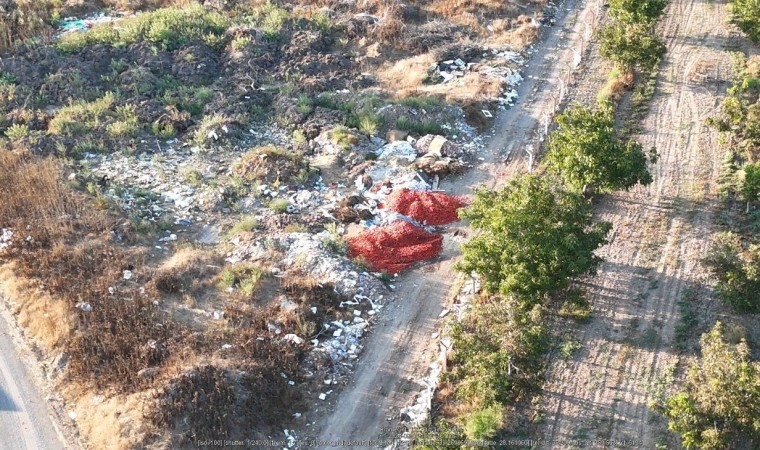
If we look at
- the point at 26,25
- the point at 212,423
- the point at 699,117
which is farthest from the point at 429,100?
the point at 26,25

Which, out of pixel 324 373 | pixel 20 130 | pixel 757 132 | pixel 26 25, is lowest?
pixel 324 373

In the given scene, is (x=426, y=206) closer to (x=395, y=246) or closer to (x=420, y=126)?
(x=395, y=246)

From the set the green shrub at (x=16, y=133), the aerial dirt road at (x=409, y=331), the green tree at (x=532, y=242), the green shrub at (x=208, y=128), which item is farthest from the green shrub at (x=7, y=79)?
the green tree at (x=532, y=242)

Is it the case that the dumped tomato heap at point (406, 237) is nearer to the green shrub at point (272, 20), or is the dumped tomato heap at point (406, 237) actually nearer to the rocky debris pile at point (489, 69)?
the rocky debris pile at point (489, 69)

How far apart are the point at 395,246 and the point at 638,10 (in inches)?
538

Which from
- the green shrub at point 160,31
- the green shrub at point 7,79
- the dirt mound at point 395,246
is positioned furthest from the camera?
the green shrub at point 160,31

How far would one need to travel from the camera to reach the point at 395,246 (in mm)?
17906

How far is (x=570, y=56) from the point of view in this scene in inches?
1055

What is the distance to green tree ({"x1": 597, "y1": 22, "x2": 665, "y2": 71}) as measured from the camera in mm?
23188

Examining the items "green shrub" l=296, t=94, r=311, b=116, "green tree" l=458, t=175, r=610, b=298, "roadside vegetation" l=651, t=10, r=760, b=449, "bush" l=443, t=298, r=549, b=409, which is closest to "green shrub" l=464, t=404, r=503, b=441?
"bush" l=443, t=298, r=549, b=409

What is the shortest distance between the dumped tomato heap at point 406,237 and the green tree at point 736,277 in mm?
6280

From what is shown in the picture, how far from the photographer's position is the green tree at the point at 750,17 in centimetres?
2491

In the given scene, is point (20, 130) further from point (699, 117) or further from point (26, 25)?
point (699, 117)

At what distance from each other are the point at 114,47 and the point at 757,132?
68.0 feet
